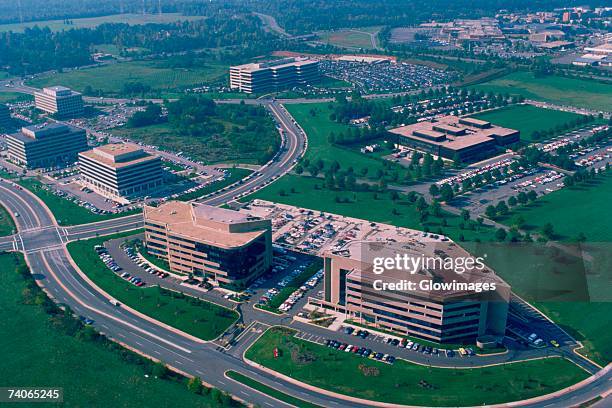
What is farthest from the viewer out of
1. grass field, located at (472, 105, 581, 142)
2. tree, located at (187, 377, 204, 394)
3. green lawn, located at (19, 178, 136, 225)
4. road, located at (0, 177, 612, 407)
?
grass field, located at (472, 105, 581, 142)

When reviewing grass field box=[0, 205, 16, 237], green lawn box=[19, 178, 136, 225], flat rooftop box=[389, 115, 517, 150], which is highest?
flat rooftop box=[389, 115, 517, 150]

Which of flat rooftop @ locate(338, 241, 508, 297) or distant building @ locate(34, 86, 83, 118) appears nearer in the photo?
flat rooftop @ locate(338, 241, 508, 297)

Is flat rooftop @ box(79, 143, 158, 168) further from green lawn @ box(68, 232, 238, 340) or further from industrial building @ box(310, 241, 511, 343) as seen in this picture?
industrial building @ box(310, 241, 511, 343)

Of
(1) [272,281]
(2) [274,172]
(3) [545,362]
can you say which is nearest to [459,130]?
(2) [274,172]

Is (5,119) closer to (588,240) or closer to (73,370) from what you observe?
(73,370)

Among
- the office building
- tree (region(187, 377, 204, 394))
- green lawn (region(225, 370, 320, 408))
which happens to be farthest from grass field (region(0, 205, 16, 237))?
green lawn (region(225, 370, 320, 408))

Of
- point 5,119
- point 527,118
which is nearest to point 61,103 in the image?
point 5,119

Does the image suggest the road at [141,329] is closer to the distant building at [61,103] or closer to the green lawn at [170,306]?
the green lawn at [170,306]
